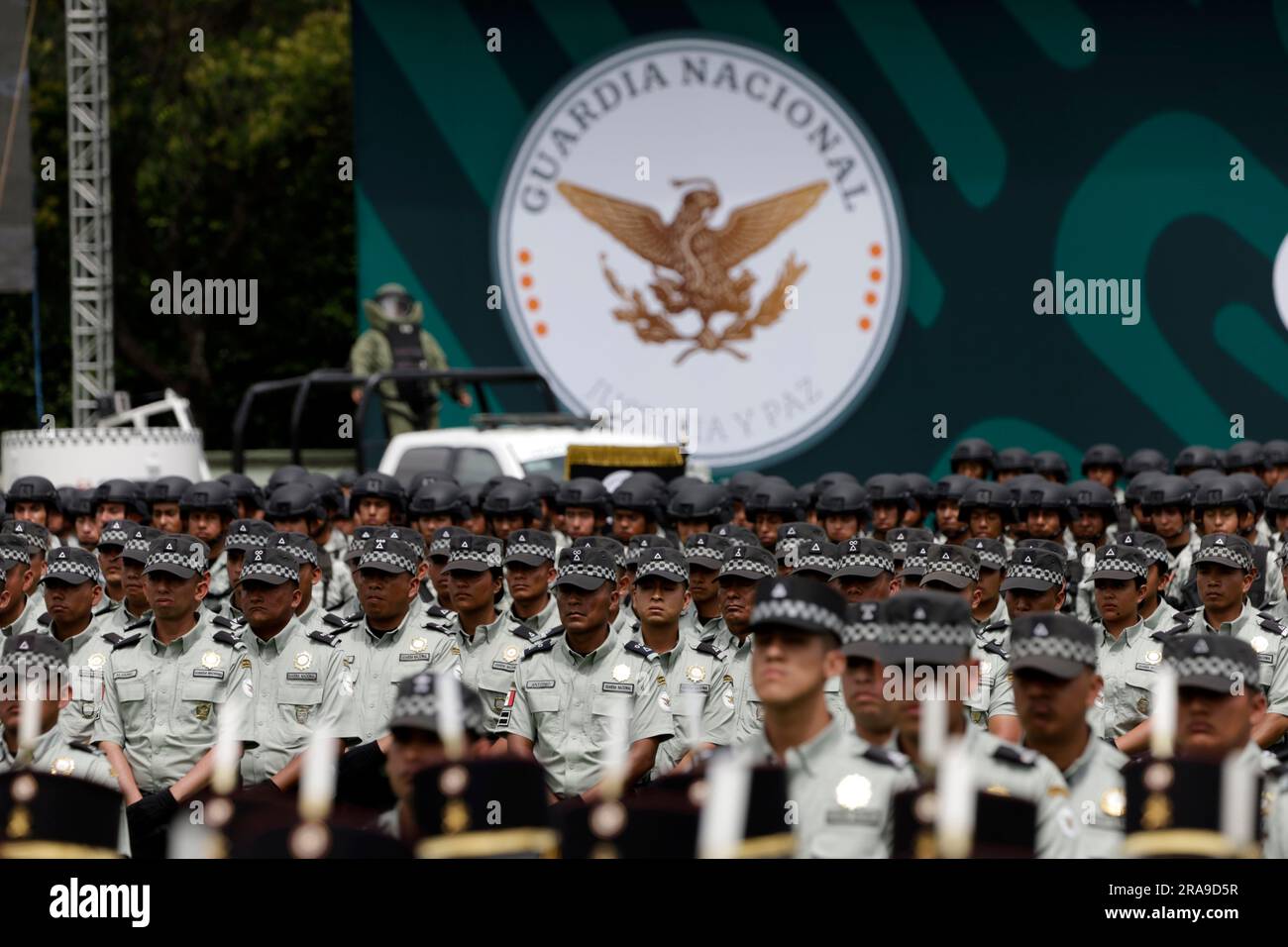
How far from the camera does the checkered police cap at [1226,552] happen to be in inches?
384

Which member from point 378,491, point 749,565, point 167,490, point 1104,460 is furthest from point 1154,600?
point 1104,460

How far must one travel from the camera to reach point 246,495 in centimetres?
1397

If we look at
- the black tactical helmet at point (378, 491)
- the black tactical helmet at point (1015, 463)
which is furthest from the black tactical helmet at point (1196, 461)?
the black tactical helmet at point (378, 491)

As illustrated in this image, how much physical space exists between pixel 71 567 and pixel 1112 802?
563cm

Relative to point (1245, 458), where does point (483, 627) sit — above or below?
below

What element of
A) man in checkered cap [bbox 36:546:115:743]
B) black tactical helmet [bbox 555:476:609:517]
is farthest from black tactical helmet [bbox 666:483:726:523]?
man in checkered cap [bbox 36:546:115:743]

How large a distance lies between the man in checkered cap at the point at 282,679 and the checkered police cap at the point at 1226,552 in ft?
13.8

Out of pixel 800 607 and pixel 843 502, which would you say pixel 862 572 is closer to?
pixel 800 607

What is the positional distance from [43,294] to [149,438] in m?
21.8

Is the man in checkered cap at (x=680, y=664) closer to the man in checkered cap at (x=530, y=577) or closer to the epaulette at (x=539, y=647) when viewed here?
the epaulette at (x=539, y=647)

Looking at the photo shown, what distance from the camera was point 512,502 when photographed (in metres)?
13.3

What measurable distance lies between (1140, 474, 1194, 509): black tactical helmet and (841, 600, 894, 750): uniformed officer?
25.6 ft

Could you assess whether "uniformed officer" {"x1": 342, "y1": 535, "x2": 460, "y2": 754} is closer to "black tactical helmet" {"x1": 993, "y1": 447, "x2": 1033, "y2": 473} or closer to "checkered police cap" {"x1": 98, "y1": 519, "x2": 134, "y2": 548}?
"checkered police cap" {"x1": 98, "y1": 519, "x2": 134, "y2": 548}

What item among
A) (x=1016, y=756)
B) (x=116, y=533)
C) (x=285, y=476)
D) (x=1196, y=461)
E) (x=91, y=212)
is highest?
(x=91, y=212)
